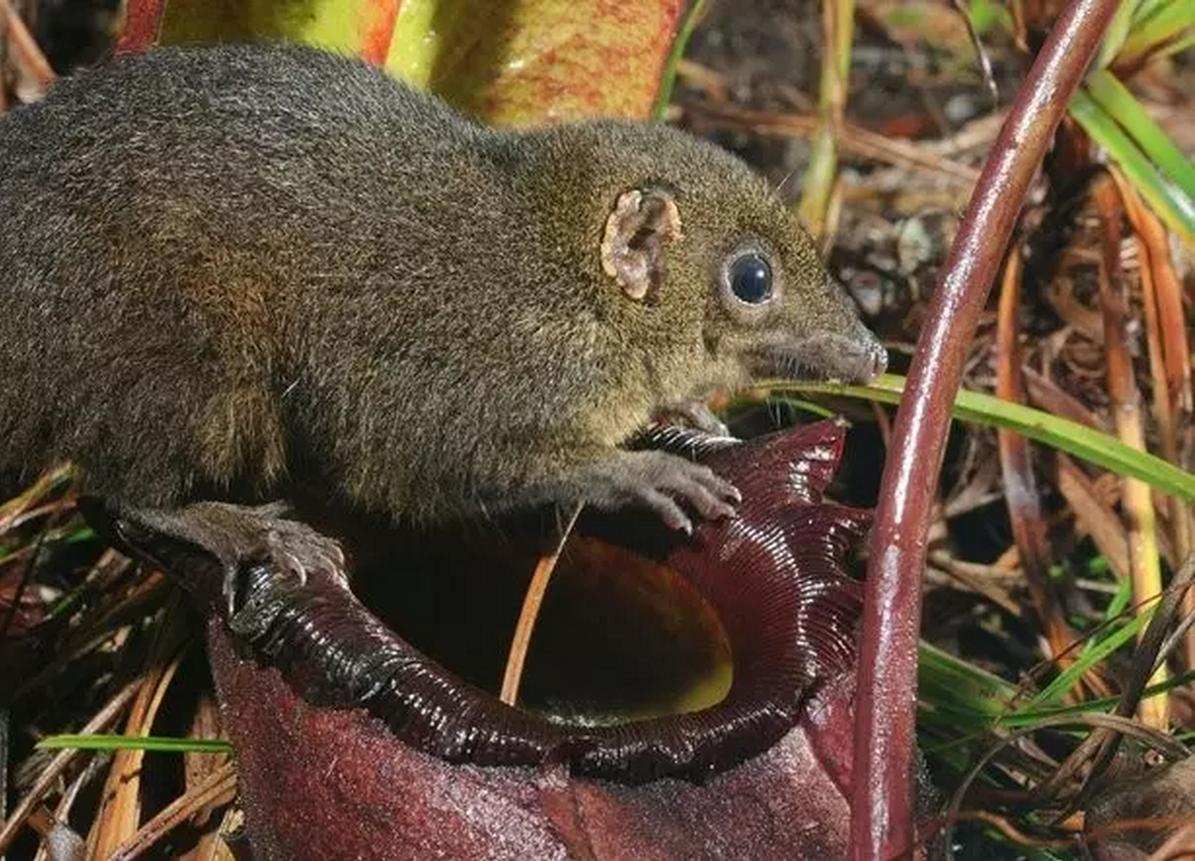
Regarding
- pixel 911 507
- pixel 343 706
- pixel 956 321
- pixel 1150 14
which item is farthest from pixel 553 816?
pixel 1150 14

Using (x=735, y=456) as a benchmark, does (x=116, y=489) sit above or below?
below

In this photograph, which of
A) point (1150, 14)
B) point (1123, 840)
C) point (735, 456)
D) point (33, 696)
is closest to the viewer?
point (1123, 840)

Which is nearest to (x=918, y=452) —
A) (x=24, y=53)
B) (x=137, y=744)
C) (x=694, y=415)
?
(x=694, y=415)

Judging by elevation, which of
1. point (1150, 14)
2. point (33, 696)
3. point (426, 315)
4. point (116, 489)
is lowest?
point (33, 696)

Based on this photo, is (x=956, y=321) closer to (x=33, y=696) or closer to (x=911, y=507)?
(x=911, y=507)

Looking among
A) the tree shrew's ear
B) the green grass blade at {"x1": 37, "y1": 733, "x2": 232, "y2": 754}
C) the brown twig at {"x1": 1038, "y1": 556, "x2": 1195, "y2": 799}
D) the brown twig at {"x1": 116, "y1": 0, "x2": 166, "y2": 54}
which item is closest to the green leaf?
the brown twig at {"x1": 116, "y1": 0, "x2": 166, "y2": 54}

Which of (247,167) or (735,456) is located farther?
(247,167)

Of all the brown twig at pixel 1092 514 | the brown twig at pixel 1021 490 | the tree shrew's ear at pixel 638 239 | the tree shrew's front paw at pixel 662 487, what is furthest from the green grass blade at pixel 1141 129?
the tree shrew's front paw at pixel 662 487

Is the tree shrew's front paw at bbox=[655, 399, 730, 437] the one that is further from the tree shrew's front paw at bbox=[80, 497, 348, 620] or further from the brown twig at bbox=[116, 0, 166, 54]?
the brown twig at bbox=[116, 0, 166, 54]
